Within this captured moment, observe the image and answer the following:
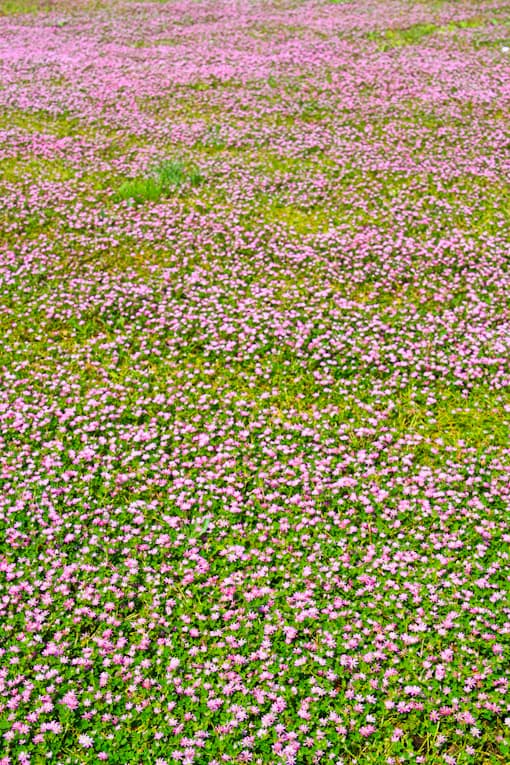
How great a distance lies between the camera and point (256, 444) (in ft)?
23.5

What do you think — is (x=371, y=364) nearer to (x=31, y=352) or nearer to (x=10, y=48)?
(x=31, y=352)

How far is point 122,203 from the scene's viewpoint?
12781mm

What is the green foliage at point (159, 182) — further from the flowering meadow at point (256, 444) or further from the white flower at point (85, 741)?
the white flower at point (85, 741)

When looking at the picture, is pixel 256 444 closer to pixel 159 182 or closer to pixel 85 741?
pixel 85 741

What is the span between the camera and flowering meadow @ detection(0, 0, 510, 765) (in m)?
4.76

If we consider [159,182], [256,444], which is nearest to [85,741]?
[256,444]

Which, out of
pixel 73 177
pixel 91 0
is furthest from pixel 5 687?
pixel 91 0

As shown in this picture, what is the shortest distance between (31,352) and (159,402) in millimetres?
2462

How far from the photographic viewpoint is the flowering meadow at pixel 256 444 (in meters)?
4.76

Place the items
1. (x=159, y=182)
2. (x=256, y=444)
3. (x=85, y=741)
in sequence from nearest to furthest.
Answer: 1. (x=85, y=741)
2. (x=256, y=444)
3. (x=159, y=182)

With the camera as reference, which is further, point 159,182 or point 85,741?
point 159,182

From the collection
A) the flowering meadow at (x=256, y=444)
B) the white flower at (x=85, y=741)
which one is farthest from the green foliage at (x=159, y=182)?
the white flower at (x=85, y=741)

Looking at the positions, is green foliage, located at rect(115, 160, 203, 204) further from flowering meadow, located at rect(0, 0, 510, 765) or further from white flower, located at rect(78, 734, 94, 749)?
white flower, located at rect(78, 734, 94, 749)

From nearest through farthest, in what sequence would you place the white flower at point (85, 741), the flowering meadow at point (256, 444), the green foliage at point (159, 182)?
the white flower at point (85, 741) → the flowering meadow at point (256, 444) → the green foliage at point (159, 182)
